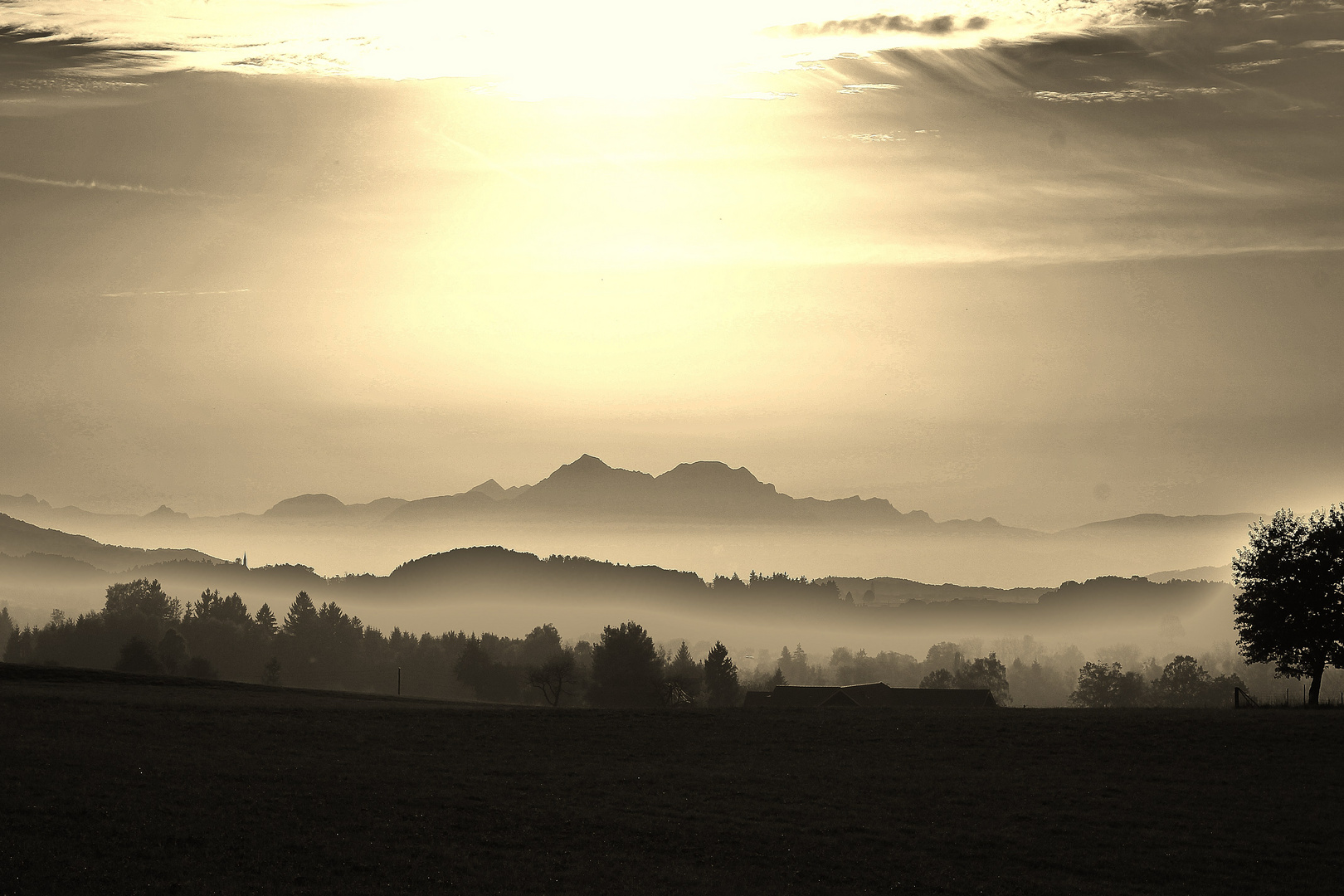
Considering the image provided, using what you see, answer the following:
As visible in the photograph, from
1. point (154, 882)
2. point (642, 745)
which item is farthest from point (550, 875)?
point (642, 745)

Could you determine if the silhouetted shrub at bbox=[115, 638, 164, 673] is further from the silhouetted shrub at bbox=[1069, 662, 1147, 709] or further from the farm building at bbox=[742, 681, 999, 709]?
the silhouetted shrub at bbox=[1069, 662, 1147, 709]

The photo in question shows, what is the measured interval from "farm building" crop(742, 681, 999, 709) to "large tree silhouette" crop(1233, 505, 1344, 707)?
108ft

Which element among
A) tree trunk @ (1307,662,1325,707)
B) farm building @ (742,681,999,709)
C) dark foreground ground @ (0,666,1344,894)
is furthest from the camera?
farm building @ (742,681,999,709)

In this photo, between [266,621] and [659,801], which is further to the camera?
[266,621]

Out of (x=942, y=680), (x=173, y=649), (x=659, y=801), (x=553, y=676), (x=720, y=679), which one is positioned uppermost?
(x=173, y=649)

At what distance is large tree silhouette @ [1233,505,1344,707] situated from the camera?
2534 inches

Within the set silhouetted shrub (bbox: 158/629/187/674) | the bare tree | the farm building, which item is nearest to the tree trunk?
the farm building

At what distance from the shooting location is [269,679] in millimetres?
130875

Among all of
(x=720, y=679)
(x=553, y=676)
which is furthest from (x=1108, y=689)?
(x=553, y=676)

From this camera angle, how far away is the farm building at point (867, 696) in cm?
10069

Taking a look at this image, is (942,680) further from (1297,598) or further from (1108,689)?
(1297,598)

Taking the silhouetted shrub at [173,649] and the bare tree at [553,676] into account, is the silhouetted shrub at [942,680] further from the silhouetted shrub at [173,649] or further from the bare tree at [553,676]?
the silhouetted shrub at [173,649]

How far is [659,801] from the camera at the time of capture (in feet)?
135

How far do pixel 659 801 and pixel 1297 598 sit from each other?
142ft
